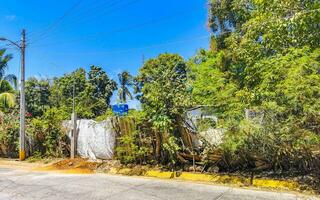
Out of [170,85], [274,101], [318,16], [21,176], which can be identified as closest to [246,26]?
[318,16]

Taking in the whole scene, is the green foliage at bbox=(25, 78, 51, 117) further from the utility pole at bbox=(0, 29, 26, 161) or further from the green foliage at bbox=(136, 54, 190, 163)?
the green foliage at bbox=(136, 54, 190, 163)

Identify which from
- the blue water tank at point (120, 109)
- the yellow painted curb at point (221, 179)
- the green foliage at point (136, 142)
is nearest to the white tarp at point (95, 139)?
the blue water tank at point (120, 109)

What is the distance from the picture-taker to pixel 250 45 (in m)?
14.2

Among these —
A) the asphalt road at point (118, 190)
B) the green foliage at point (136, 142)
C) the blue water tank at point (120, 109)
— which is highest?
the blue water tank at point (120, 109)

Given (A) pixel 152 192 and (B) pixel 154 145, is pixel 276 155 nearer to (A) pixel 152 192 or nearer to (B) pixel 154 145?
(A) pixel 152 192

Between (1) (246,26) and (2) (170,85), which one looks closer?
(2) (170,85)

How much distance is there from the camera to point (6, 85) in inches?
1015

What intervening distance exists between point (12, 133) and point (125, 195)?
36.8 feet

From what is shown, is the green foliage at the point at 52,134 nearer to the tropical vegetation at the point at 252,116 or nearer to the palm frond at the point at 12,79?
the tropical vegetation at the point at 252,116

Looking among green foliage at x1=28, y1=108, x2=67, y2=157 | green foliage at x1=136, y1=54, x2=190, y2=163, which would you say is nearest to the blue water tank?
green foliage at x1=136, y1=54, x2=190, y2=163

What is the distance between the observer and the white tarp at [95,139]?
1234 centimetres

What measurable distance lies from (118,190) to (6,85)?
2147cm

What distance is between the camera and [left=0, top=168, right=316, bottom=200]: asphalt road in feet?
23.1

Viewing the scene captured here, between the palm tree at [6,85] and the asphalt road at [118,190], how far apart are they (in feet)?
50.6
